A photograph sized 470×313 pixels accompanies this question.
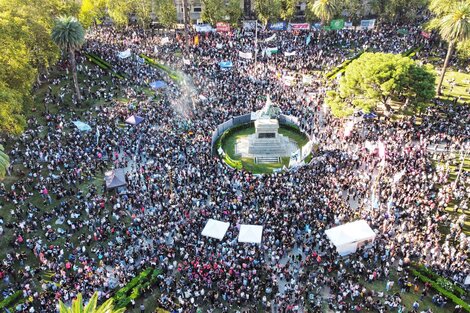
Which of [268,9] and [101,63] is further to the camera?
[268,9]

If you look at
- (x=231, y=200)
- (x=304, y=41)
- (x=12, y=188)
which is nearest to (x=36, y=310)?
(x=12, y=188)

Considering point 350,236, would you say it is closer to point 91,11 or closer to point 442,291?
point 442,291

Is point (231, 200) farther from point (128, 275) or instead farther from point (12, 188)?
point (12, 188)

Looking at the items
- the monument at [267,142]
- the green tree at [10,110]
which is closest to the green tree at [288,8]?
the monument at [267,142]

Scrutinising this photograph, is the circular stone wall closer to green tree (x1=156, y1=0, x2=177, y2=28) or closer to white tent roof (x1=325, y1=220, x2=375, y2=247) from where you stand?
white tent roof (x1=325, y1=220, x2=375, y2=247)

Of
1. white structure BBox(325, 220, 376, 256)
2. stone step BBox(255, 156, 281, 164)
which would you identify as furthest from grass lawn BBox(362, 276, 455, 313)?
stone step BBox(255, 156, 281, 164)

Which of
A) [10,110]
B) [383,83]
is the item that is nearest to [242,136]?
[383,83]
